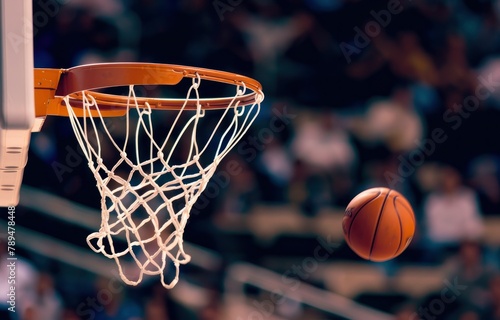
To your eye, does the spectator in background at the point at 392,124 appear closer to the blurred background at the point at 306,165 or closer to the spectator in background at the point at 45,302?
the blurred background at the point at 306,165

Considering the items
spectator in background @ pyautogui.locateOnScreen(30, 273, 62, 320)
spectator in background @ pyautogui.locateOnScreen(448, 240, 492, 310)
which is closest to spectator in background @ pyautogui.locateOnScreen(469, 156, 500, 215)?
spectator in background @ pyautogui.locateOnScreen(448, 240, 492, 310)

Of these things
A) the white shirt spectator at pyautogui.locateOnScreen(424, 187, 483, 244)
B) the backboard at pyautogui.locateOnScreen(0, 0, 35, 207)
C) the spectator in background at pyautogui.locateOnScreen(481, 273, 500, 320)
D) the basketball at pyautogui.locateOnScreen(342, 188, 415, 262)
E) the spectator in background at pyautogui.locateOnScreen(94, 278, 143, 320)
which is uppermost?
the backboard at pyautogui.locateOnScreen(0, 0, 35, 207)

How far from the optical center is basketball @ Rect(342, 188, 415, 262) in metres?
4.22

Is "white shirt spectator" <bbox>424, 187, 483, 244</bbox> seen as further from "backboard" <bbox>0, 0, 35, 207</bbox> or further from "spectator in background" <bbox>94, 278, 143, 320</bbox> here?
"backboard" <bbox>0, 0, 35, 207</bbox>

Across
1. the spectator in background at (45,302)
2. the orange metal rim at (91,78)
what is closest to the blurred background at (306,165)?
the spectator in background at (45,302)

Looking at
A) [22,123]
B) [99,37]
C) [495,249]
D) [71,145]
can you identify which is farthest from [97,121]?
[22,123]

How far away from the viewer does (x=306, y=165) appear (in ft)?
22.2

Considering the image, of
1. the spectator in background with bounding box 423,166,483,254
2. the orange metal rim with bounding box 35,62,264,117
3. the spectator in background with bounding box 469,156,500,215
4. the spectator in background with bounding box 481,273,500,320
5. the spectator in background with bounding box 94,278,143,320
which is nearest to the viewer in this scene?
the orange metal rim with bounding box 35,62,264,117

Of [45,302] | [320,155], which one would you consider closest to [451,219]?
[320,155]

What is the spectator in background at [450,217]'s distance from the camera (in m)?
6.61

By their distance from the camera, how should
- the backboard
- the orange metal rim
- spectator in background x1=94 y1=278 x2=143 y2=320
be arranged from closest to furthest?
the backboard
the orange metal rim
spectator in background x1=94 y1=278 x2=143 y2=320

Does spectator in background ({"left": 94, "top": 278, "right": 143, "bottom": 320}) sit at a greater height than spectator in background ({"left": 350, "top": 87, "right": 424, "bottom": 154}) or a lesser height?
lesser

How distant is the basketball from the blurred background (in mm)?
2030

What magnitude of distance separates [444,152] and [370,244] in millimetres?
2858
